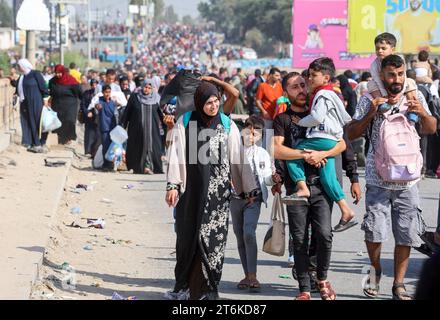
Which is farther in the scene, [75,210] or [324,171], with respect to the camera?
[75,210]

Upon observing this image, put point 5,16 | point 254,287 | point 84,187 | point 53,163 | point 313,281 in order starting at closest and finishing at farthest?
point 313,281, point 254,287, point 84,187, point 53,163, point 5,16

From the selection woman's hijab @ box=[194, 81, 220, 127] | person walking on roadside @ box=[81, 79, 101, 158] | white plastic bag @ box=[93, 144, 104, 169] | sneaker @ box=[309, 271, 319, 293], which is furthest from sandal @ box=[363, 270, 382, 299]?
person walking on roadside @ box=[81, 79, 101, 158]

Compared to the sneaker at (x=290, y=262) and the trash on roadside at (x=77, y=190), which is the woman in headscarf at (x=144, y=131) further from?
the sneaker at (x=290, y=262)

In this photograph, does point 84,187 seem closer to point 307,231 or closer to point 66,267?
point 66,267

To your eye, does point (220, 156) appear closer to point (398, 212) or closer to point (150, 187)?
point (398, 212)

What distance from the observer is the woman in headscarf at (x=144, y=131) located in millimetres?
19484

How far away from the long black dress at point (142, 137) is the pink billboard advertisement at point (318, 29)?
20.5m

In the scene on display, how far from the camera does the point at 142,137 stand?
1970 centimetres

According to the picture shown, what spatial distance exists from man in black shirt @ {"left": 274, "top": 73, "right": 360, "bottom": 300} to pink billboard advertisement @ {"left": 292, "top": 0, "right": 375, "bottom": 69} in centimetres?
3164

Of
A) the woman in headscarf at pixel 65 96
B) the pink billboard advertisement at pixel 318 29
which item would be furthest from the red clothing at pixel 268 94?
the pink billboard advertisement at pixel 318 29

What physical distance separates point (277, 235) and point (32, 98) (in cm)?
1253

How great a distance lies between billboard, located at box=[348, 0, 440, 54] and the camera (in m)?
34.7

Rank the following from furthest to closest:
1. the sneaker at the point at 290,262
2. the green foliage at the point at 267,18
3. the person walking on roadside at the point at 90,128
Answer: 1. the green foliage at the point at 267,18
2. the person walking on roadside at the point at 90,128
3. the sneaker at the point at 290,262

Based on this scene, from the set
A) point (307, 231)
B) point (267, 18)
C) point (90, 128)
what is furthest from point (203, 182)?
point (267, 18)
